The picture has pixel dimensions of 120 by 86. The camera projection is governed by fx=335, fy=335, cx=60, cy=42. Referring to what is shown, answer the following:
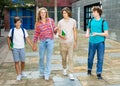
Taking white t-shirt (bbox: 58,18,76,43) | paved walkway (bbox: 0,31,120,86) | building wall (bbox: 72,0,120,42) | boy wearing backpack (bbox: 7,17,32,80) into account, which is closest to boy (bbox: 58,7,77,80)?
white t-shirt (bbox: 58,18,76,43)

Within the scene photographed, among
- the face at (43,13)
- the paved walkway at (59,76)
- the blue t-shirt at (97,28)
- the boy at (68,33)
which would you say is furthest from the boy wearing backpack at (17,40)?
the blue t-shirt at (97,28)

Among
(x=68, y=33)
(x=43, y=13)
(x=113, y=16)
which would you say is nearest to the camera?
(x=43, y=13)

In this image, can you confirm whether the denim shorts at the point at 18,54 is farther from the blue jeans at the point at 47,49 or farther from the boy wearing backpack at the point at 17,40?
the blue jeans at the point at 47,49

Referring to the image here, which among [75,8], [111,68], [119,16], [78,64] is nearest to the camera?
[111,68]

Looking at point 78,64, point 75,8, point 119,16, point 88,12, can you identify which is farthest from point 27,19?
point 78,64

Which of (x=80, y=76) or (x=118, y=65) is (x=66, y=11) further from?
(x=118, y=65)

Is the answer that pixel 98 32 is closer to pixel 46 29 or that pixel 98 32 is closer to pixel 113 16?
pixel 46 29

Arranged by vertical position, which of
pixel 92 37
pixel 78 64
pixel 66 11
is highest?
pixel 66 11

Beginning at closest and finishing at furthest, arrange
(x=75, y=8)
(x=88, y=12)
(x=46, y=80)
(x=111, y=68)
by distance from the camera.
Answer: (x=46, y=80) < (x=111, y=68) < (x=88, y=12) < (x=75, y=8)

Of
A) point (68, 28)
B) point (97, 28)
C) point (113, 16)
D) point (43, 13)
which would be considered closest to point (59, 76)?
point (68, 28)

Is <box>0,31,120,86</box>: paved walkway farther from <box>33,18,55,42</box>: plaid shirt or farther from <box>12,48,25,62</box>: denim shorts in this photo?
<box>33,18,55,42</box>: plaid shirt

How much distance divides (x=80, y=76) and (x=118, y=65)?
82.9 inches

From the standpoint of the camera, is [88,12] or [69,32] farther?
[88,12]

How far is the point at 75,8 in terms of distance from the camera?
38.9m
